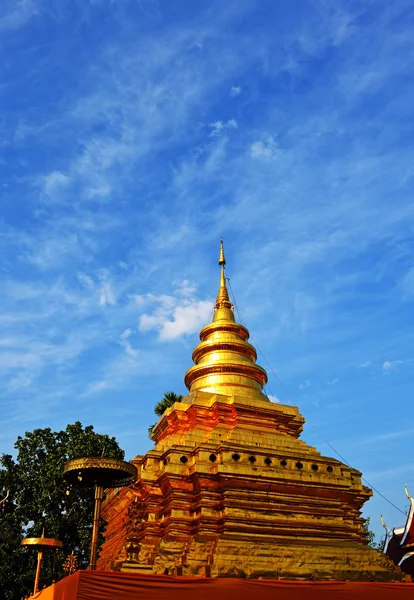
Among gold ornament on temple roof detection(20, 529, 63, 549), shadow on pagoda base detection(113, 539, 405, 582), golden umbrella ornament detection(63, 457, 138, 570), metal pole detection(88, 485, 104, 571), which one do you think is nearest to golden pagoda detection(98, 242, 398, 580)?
shadow on pagoda base detection(113, 539, 405, 582)

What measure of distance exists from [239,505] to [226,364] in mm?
7095

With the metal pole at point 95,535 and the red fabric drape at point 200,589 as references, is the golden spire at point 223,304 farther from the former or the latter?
the red fabric drape at point 200,589

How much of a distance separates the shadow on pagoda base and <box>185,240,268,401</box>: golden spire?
238 inches

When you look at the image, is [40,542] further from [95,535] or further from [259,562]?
[259,562]

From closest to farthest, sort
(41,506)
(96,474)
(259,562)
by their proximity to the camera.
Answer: (96,474) → (259,562) → (41,506)

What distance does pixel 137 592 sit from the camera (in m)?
10.8

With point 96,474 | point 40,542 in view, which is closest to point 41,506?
point 40,542

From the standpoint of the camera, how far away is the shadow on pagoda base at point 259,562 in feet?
45.2

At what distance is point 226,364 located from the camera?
21.8 meters

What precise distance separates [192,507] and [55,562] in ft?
39.2

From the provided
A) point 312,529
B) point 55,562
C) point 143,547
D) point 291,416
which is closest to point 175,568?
point 143,547

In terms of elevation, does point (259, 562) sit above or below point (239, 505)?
below

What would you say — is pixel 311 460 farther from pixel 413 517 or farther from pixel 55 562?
pixel 55 562

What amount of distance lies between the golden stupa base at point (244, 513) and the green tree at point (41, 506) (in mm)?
8361
